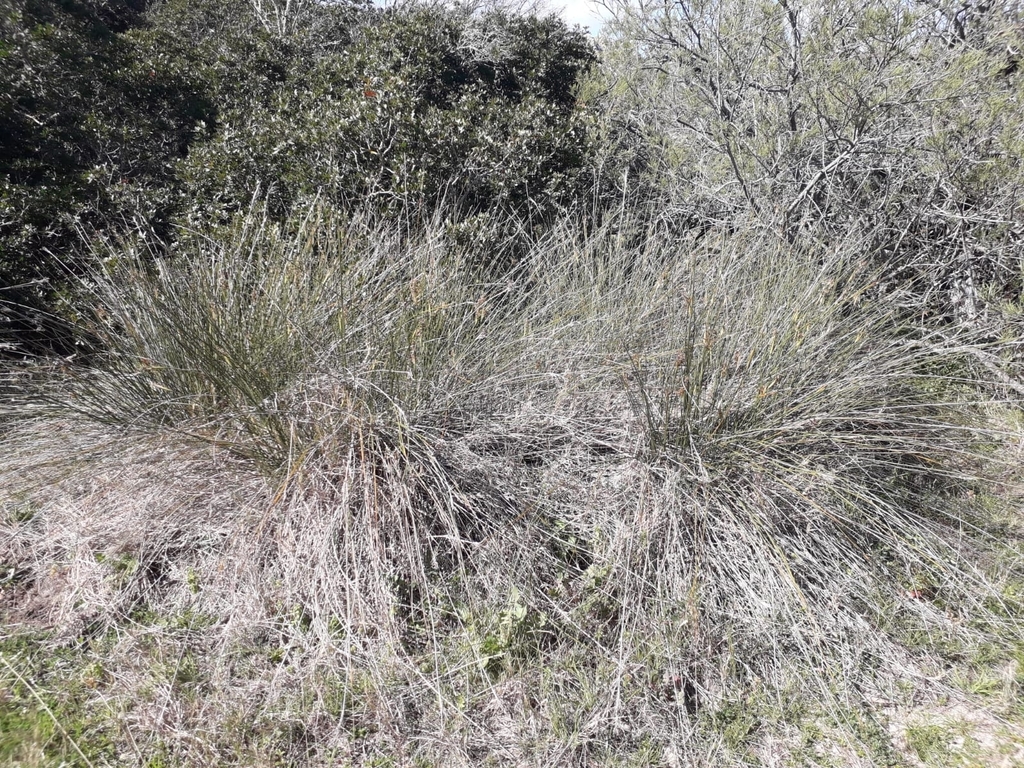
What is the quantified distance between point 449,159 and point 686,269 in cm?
219

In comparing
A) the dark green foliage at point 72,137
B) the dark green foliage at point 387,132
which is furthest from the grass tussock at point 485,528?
the dark green foliage at point 387,132

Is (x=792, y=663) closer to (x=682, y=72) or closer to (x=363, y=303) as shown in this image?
(x=363, y=303)

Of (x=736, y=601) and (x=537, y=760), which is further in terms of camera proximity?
(x=736, y=601)

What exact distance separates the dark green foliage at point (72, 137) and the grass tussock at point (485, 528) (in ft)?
4.92

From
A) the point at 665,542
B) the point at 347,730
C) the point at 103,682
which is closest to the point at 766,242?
the point at 665,542

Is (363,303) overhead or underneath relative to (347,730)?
overhead

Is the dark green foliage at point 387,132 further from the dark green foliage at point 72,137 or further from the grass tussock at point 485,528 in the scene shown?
the grass tussock at point 485,528

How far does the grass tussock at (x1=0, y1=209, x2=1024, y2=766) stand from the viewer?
236 cm

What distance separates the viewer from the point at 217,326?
3.01 m

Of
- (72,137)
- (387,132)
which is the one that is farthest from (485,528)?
(72,137)

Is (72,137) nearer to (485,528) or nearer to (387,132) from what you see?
(387,132)

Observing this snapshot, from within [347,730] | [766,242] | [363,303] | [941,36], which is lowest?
[347,730]

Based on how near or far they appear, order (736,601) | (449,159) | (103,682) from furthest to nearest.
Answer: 1. (449,159)
2. (736,601)
3. (103,682)

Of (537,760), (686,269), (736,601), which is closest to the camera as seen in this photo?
(537,760)
